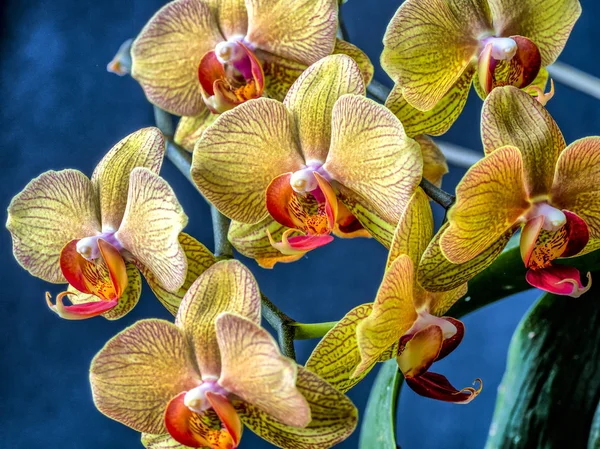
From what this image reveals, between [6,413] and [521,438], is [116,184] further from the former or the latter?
[6,413]

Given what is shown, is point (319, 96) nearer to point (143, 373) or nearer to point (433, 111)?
point (433, 111)

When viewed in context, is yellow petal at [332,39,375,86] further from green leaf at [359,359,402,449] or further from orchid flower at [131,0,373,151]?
green leaf at [359,359,402,449]

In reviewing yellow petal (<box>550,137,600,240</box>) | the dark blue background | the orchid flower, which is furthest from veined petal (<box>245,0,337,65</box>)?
the dark blue background

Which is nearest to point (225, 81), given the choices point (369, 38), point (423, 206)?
point (423, 206)

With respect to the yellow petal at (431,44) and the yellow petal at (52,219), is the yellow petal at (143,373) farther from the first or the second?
the yellow petal at (431,44)

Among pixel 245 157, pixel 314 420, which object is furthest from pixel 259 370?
pixel 245 157

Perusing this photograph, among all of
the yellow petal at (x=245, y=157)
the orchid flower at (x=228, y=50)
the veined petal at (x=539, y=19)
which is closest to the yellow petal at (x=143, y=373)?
the yellow petal at (x=245, y=157)
